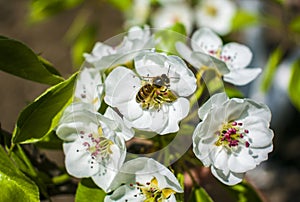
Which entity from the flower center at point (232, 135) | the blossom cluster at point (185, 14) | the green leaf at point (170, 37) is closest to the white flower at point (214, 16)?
the blossom cluster at point (185, 14)

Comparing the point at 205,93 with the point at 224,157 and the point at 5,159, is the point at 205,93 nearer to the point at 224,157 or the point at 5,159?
the point at 224,157

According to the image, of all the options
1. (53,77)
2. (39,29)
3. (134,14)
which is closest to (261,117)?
(53,77)

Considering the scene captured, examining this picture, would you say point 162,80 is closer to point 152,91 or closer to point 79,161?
point 152,91

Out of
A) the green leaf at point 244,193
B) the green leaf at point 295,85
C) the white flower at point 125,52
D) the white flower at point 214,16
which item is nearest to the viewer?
the white flower at point 125,52

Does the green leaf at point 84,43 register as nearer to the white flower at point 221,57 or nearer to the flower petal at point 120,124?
the white flower at point 221,57

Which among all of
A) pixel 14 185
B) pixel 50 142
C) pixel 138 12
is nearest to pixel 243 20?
pixel 138 12
